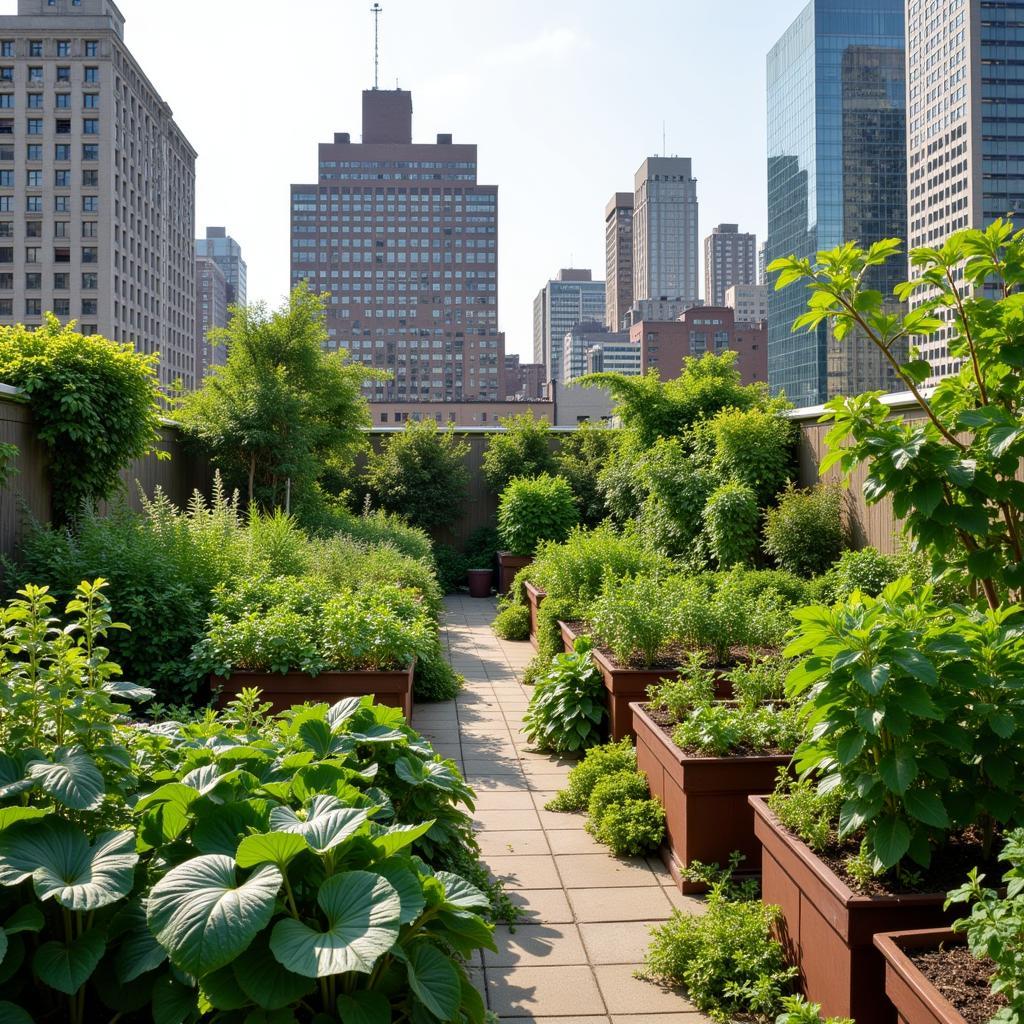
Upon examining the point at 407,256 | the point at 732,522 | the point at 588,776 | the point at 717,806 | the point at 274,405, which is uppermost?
the point at 407,256

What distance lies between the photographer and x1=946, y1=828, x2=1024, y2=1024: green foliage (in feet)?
5.51

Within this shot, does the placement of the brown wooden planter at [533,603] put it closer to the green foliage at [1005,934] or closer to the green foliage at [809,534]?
the green foliage at [809,534]

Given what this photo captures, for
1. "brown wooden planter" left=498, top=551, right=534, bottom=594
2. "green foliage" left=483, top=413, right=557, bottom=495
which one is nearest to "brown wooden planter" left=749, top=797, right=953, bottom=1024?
"brown wooden planter" left=498, top=551, right=534, bottom=594

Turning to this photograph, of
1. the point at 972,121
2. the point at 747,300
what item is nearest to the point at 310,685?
the point at 972,121

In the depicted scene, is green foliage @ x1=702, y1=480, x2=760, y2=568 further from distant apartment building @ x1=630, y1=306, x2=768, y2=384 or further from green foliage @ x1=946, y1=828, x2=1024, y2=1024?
distant apartment building @ x1=630, y1=306, x2=768, y2=384

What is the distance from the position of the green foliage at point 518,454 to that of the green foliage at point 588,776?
10213 millimetres

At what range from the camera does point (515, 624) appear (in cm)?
977

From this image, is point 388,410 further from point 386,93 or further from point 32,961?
point 32,961

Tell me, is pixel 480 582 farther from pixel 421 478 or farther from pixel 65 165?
pixel 65 165

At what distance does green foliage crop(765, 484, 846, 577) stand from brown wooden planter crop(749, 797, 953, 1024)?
5.37m

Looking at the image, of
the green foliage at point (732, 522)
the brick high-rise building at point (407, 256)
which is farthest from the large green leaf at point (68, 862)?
the brick high-rise building at point (407, 256)

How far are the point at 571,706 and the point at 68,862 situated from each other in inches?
146

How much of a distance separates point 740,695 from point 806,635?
6.02 ft

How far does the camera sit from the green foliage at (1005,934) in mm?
1680
